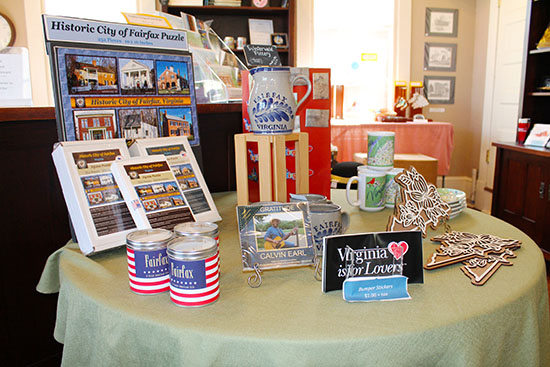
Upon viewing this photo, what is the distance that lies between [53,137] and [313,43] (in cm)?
375

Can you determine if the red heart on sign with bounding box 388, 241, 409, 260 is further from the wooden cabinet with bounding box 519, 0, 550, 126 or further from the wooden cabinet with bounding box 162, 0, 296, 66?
the wooden cabinet with bounding box 162, 0, 296, 66

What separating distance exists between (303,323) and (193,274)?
0.19 m

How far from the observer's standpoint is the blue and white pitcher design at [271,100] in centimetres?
111

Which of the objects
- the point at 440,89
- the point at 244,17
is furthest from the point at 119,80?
the point at 440,89

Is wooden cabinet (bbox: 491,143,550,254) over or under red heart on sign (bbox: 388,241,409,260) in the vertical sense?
under

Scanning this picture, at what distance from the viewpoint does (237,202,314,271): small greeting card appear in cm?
81

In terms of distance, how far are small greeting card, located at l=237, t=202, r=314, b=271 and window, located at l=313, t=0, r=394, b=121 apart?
3.99 m

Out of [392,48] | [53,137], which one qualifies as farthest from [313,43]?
[53,137]

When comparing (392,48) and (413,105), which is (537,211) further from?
(392,48)

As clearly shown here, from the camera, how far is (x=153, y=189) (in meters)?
1.00

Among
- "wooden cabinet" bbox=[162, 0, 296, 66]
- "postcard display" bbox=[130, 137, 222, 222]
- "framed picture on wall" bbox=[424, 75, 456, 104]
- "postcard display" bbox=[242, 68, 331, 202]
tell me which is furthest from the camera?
"framed picture on wall" bbox=[424, 75, 456, 104]

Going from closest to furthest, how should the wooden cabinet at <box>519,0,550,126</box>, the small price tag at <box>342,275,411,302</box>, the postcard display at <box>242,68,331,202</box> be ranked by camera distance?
the small price tag at <box>342,275,411,302</box>, the postcard display at <box>242,68,331,202</box>, the wooden cabinet at <box>519,0,550,126</box>

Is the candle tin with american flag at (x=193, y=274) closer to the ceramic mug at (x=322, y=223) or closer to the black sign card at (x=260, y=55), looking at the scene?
the ceramic mug at (x=322, y=223)

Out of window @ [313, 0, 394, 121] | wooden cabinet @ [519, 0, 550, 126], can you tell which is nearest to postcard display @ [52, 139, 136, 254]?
wooden cabinet @ [519, 0, 550, 126]
